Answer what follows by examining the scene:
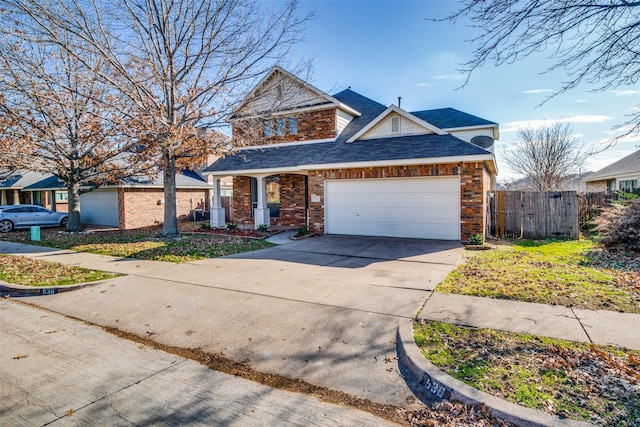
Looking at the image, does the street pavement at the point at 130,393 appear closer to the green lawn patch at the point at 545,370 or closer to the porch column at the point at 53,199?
the green lawn patch at the point at 545,370

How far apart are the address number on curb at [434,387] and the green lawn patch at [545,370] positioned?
0.72 ft

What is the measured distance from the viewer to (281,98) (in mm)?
13547

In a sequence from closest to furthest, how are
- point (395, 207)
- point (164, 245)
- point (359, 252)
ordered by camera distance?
1. point (359, 252)
2. point (164, 245)
3. point (395, 207)

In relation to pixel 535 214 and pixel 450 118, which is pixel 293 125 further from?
pixel 535 214

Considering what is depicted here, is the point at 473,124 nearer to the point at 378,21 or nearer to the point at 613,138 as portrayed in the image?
the point at 378,21

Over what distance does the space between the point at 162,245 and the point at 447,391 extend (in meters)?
11.1

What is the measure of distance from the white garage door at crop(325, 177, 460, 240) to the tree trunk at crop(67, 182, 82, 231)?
12030mm

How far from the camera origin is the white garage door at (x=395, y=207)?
12.0 m

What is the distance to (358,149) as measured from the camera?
45.1 ft

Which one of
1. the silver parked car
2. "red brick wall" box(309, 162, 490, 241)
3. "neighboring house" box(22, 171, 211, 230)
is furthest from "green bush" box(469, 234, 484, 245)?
the silver parked car

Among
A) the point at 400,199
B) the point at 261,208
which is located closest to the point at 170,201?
the point at 261,208

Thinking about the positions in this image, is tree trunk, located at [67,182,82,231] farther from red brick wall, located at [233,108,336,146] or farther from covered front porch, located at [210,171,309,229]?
red brick wall, located at [233,108,336,146]

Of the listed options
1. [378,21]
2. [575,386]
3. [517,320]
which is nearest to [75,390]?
[575,386]

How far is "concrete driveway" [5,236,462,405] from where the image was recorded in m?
3.97
